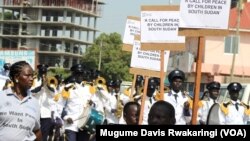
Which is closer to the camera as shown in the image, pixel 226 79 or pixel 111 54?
pixel 226 79

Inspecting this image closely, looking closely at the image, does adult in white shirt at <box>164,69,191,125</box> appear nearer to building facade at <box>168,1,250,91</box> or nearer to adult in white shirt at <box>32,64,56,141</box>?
adult in white shirt at <box>32,64,56,141</box>

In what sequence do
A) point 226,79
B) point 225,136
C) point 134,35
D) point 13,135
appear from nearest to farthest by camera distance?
point 225,136 < point 13,135 < point 134,35 < point 226,79

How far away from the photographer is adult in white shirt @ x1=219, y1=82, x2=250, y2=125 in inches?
475

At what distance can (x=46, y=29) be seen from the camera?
11462 centimetres

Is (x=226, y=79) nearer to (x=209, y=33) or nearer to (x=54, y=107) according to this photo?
(x=54, y=107)

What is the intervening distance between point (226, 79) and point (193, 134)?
43.0 metres

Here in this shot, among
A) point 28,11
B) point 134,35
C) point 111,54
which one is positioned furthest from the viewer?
point 28,11

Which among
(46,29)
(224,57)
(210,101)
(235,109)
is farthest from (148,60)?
(46,29)

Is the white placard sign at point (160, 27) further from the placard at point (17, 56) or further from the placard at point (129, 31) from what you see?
the placard at point (17, 56)

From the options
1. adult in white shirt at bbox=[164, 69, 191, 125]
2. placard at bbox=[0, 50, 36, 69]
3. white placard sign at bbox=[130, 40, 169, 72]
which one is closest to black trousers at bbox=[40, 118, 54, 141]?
white placard sign at bbox=[130, 40, 169, 72]

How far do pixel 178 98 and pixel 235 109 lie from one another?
107cm

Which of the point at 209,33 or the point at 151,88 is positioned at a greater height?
the point at 209,33

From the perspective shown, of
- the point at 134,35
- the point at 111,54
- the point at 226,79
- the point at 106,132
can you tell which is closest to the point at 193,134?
the point at 106,132

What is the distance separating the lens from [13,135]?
7.56 m
